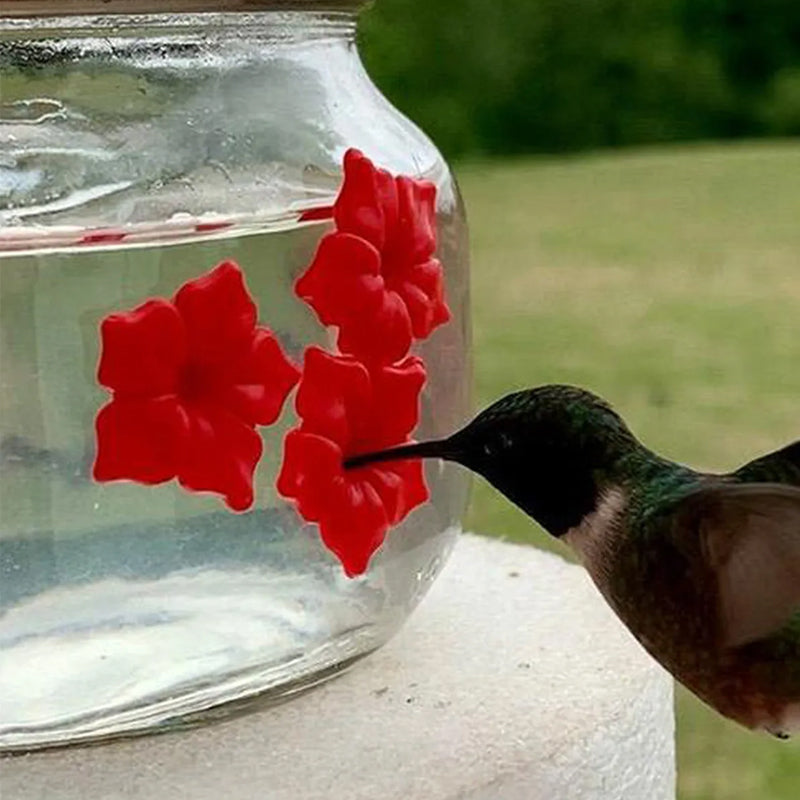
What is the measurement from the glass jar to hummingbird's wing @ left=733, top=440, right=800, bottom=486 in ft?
0.40

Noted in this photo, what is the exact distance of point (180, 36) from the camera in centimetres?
53

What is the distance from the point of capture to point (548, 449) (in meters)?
0.49

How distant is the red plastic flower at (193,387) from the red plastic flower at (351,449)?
11 millimetres

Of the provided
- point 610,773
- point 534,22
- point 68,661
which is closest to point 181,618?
point 68,661

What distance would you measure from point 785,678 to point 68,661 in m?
0.21

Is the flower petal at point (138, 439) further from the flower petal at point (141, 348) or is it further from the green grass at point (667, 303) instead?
the green grass at point (667, 303)

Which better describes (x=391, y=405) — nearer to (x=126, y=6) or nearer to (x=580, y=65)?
(x=126, y=6)

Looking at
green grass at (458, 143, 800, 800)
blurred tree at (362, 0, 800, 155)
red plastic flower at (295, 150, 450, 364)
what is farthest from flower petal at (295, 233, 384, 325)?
blurred tree at (362, 0, 800, 155)

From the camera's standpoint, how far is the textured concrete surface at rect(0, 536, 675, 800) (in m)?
0.50

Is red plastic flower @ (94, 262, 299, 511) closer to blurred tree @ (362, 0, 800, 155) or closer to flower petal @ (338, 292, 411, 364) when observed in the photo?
flower petal @ (338, 292, 411, 364)

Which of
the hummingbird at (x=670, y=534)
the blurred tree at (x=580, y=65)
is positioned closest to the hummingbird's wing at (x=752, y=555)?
the hummingbird at (x=670, y=534)

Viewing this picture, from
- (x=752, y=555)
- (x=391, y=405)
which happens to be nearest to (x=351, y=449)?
(x=391, y=405)

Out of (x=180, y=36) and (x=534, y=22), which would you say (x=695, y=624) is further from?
(x=534, y=22)

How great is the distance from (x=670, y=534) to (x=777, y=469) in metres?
0.05
